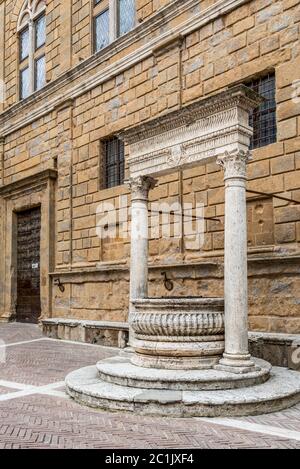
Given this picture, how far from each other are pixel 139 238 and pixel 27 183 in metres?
9.76

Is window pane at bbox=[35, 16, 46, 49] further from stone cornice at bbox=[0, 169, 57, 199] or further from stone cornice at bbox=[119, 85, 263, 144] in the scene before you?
stone cornice at bbox=[119, 85, 263, 144]

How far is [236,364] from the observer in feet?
22.8

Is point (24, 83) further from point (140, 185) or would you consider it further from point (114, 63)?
point (140, 185)

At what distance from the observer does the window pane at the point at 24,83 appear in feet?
62.4

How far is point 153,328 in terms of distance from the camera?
7.26 m

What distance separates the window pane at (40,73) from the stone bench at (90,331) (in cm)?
876

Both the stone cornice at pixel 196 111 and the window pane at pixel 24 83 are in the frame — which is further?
the window pane at pixel 24 83

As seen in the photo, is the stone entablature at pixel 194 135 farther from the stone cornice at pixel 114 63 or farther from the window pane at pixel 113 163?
the window pane at pixel 113 163

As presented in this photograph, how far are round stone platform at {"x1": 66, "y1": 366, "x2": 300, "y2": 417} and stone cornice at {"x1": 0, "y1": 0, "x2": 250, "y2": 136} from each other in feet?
26.4

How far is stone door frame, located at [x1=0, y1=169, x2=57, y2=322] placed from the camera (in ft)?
53.2

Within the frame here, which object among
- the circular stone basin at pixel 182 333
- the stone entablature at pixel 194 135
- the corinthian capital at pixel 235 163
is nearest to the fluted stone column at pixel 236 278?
the corinthian capital at pixel 235 163

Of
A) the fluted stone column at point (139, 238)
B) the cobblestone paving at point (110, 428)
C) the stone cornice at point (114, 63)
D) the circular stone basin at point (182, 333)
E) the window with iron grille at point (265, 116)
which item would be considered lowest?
the cobblestone paving at point (110, 428)
